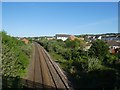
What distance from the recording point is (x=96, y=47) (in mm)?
39344

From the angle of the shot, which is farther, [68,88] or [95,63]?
[95,63]

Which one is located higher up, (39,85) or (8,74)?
(8,74)

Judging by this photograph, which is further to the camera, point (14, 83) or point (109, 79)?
point (109, 79)

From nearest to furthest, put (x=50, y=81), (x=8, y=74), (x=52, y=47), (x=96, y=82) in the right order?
(x=8, y=74)
(x=96, y=82)
(x=50, y=81)
(x=52, y=47)

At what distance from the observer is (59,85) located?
21109 mm

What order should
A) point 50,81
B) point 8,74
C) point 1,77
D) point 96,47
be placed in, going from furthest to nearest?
point 96,47 < point 50,81 < point 8,74 < point 1,77

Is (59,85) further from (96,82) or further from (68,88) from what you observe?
(96,82)

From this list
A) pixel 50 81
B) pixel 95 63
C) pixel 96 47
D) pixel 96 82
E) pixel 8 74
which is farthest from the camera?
pixel 96 47

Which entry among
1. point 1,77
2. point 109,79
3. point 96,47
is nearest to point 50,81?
point 109,79

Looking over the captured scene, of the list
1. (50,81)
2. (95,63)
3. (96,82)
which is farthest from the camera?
(95,63)

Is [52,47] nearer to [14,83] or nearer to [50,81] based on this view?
[50,81]

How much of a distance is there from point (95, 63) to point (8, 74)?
1005 cm

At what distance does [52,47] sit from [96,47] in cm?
3239

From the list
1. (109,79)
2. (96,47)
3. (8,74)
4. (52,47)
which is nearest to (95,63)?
(109,79)
